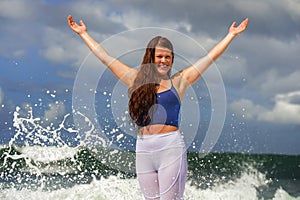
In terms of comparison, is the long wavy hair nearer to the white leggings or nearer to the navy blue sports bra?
the navy blue sports bra

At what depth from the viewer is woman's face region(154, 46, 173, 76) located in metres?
4.70

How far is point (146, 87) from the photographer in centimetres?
475

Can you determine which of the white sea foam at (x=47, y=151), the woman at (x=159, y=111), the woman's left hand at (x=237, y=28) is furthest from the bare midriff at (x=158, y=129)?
the white sea foam at (x=47, y=151)

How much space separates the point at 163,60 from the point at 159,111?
1.67 ft

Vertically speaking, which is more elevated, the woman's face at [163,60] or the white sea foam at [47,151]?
the woman's face at [163,60]

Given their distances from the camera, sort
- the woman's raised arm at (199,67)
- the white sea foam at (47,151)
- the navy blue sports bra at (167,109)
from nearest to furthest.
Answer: the navy blue sports bra at (167,109), the woman's raised arm at (199,67), the white sea foam at (47,151)

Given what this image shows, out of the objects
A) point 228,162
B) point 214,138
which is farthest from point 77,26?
point 228,162

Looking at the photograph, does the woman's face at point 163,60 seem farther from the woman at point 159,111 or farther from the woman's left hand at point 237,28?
the woman's left hand at point 237,28

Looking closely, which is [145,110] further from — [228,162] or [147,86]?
[228,162]

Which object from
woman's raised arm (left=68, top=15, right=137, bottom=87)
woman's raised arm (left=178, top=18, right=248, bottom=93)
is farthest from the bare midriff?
woman's raised arm (left=68, top=15, right=137, bottom=87)

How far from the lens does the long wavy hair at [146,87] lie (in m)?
4.70

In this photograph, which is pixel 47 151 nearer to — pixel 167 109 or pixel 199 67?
pixel 167 109

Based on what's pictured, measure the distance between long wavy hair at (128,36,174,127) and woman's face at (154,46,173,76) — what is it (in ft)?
0.10

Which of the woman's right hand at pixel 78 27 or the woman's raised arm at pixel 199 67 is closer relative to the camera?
the woman's raised arm at pixel 199 67
